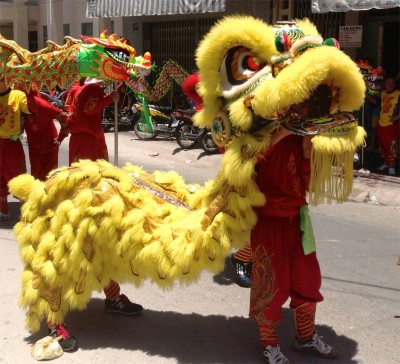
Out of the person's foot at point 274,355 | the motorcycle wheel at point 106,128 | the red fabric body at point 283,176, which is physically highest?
the red fabric body at point 283,176

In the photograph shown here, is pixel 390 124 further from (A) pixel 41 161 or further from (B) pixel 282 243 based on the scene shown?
(B) pixel 282 243

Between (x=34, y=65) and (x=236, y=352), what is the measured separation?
3059mm

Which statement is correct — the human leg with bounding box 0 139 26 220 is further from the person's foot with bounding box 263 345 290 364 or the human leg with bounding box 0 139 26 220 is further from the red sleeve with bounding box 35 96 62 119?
the person's foot with bounding box 263 345 290 364

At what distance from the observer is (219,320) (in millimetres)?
3965

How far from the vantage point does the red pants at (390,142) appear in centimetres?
890

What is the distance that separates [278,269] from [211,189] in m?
0.57

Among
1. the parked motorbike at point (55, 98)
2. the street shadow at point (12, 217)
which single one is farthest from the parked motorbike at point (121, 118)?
the street shadow at point (12, 217)

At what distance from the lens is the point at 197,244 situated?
3043 millimetres

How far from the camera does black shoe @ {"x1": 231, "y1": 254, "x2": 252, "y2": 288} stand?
4573 millimetres

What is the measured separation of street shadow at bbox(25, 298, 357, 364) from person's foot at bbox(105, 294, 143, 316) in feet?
0.13

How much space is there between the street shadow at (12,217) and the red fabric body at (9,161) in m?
0.31

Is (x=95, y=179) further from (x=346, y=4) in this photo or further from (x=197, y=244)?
(x=346, y=4)

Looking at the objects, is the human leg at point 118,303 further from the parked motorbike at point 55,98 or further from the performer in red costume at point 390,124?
the performer in red costume at point 390,124

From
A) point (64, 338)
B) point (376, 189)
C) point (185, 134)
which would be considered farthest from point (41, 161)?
point (185, 134)
